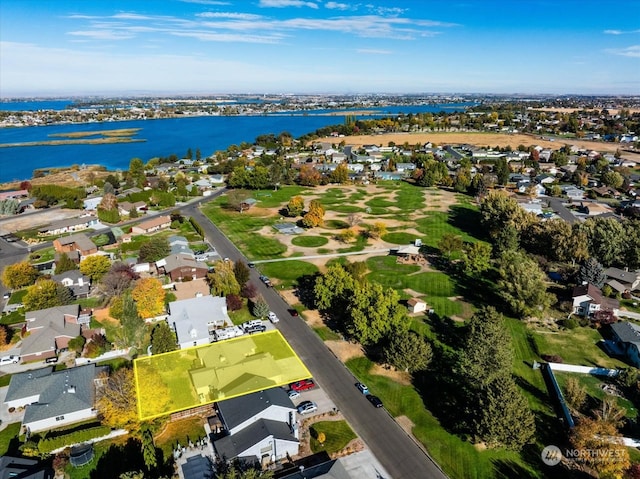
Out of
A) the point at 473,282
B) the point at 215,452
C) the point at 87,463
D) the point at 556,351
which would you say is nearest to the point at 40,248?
the point at 87,463

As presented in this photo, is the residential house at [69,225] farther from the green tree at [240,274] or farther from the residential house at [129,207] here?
the green tree at [240,274]

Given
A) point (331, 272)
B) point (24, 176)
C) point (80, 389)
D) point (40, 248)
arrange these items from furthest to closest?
point (24, 176)
point (40, 248)
point (331, 272)
point (80, 389)

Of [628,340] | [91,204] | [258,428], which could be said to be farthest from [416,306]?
[91,204]

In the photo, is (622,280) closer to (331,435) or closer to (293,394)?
(331,435)

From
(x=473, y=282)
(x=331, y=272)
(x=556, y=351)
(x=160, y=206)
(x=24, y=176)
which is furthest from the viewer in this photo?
(x=24, y=176)

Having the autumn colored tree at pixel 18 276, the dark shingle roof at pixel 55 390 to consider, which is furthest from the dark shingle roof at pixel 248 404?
the autumn colored tree at pixel 18 276

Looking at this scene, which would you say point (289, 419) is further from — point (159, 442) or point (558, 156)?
point (558, 156)

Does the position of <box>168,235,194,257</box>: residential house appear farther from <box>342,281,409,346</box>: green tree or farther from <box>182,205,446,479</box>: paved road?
<box>342,281,409,346</box>: green tree
